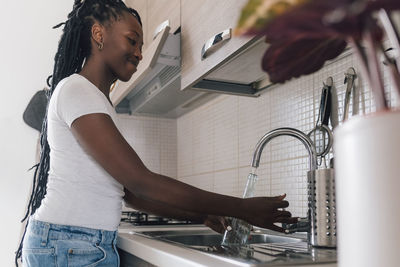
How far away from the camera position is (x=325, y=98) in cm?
132

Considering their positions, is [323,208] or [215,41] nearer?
[323,208]

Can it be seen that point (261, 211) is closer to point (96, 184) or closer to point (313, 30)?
point (96, 184)

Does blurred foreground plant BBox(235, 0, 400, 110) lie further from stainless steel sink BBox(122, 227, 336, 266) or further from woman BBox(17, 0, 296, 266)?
woman BBox(17, 0, 296, 266)

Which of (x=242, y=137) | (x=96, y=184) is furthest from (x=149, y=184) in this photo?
(x=242, y=137)

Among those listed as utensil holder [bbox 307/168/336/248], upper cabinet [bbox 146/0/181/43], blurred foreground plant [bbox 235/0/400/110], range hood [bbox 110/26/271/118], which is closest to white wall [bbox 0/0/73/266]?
range hood [bbox 110/26/271/118]

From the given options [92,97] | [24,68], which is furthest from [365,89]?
[24,68]

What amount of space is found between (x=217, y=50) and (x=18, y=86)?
1813 mm

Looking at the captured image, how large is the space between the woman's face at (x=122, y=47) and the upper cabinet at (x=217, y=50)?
18 centimetres

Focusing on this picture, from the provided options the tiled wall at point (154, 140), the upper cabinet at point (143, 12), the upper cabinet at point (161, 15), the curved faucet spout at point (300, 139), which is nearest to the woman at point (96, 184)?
the curved faucet spout at point (300, 139)

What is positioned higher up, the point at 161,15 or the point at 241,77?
the point at 161,15

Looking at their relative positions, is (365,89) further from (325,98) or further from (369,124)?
(369,124)

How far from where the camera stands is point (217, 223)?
50.2 inches

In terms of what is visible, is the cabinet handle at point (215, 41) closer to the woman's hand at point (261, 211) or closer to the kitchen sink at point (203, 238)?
the woman's hand at point (261, 211)

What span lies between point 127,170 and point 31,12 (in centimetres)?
210
